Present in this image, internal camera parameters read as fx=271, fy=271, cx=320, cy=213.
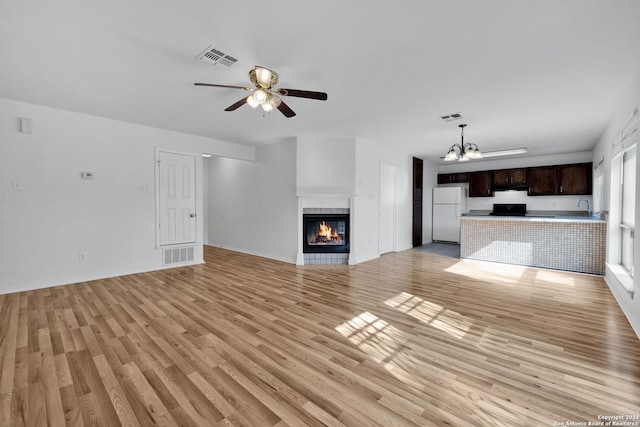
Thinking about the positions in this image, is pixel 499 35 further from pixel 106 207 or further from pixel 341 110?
pixel 106 207

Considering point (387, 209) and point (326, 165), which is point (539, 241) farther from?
point (326, 165)

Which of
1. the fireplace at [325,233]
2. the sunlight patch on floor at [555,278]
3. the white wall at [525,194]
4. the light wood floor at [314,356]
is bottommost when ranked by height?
the light wood floor at [314,356]

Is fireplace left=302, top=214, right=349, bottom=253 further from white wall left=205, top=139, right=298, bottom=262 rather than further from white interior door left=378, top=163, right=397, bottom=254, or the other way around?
white interior door left=378, top=163, right=397, bottom=254

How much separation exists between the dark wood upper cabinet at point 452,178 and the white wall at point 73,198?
7.68 m

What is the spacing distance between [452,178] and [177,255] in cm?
795

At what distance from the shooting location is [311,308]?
3.19 meters

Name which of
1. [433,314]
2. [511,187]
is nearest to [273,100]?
[433,314]

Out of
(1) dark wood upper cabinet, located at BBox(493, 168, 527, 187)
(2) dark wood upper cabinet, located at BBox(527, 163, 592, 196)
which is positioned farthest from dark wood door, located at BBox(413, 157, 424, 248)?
(2) dark wood upper cabinet, located at BBox(527, 163, 592, 196)

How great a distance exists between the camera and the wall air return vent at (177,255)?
17.0 feet

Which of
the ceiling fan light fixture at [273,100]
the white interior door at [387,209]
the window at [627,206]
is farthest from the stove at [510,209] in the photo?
the ceiling fan light fixture at [273,100]

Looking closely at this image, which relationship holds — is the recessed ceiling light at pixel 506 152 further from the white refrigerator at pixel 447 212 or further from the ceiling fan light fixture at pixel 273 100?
the ceiling fan light fixture at pixel 273 100

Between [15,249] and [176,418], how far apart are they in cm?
407

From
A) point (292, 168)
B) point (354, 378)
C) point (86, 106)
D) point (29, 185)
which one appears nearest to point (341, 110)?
point (292, 168)

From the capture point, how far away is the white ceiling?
1.95 m
